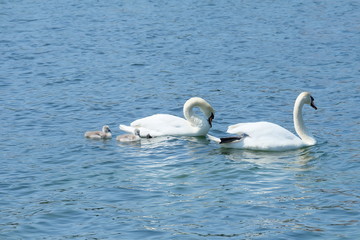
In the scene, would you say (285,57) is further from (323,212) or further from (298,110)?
(323,212)

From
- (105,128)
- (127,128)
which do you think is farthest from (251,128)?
(105,128)

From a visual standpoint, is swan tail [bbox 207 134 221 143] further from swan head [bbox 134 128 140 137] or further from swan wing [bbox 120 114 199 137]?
swan head [bbox 134 128 140 137]

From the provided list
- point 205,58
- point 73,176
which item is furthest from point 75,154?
point 205,58

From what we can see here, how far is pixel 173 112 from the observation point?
712 inches

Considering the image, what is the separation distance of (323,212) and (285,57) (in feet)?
39.9

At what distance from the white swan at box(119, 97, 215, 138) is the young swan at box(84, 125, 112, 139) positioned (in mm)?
515

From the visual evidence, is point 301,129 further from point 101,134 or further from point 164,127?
point 101,134

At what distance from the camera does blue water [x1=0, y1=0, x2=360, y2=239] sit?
36.9 feet

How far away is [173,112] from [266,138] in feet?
13.0

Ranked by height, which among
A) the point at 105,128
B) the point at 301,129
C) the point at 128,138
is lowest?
the point at 128,138

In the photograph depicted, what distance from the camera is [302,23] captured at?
27.8m

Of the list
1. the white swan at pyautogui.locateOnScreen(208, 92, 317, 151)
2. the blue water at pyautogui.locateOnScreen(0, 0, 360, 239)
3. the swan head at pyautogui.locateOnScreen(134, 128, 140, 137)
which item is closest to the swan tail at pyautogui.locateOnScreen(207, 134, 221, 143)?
the white swan at pyautogui.locateOnScreen(208, 92, 317, 151)

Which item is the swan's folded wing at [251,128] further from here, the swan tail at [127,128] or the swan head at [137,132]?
the swan tail at [127,128]

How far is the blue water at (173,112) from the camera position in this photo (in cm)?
1124
